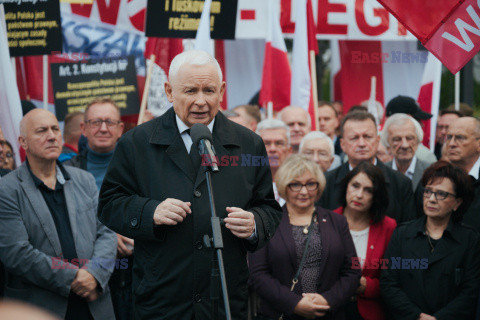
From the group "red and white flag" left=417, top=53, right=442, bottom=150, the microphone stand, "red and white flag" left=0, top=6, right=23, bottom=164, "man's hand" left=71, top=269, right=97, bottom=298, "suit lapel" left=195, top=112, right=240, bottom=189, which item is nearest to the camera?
the microphone stand

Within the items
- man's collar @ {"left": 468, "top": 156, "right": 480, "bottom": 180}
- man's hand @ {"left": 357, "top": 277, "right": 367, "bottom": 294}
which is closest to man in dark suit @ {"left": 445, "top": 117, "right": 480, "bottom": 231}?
man's collar @ {"left": 468, "top": 156, "right": 480, "bottom": 180}

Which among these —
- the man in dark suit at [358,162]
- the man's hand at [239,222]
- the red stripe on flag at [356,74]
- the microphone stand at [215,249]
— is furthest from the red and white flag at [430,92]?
the microphone stand at [215,249]

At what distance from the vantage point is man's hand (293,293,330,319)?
4930 mm

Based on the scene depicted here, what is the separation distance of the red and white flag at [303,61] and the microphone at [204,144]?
211 inches

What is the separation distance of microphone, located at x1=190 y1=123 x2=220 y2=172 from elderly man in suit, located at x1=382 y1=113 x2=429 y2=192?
4119mm

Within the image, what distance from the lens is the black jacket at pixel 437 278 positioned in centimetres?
A: 515

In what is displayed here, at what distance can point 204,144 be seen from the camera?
3.04 m

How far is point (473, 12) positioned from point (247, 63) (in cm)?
797

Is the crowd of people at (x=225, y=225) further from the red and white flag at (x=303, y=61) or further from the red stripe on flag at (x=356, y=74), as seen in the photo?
the red stripe on flag at (x=356, y=74)

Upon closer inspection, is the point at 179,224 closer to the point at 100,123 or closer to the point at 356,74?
the point at 100,123

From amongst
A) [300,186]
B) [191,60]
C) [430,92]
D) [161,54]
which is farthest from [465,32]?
[161,54]

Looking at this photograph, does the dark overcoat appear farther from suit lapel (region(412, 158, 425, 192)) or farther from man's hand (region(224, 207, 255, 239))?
man's hand (region(224, 207, 255, 239))

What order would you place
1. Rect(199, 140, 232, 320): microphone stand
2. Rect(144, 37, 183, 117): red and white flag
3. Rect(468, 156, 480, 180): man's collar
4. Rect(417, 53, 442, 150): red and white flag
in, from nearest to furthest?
Rect(199, 140, 232, 320): microphone stand
Rect(468, 156, 480, 180): man's collar
Rect(144, 37, 183, 117): red and white flag
Rect(417, 53, 442, 150): red and white flag

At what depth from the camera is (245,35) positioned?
32.9 ft
